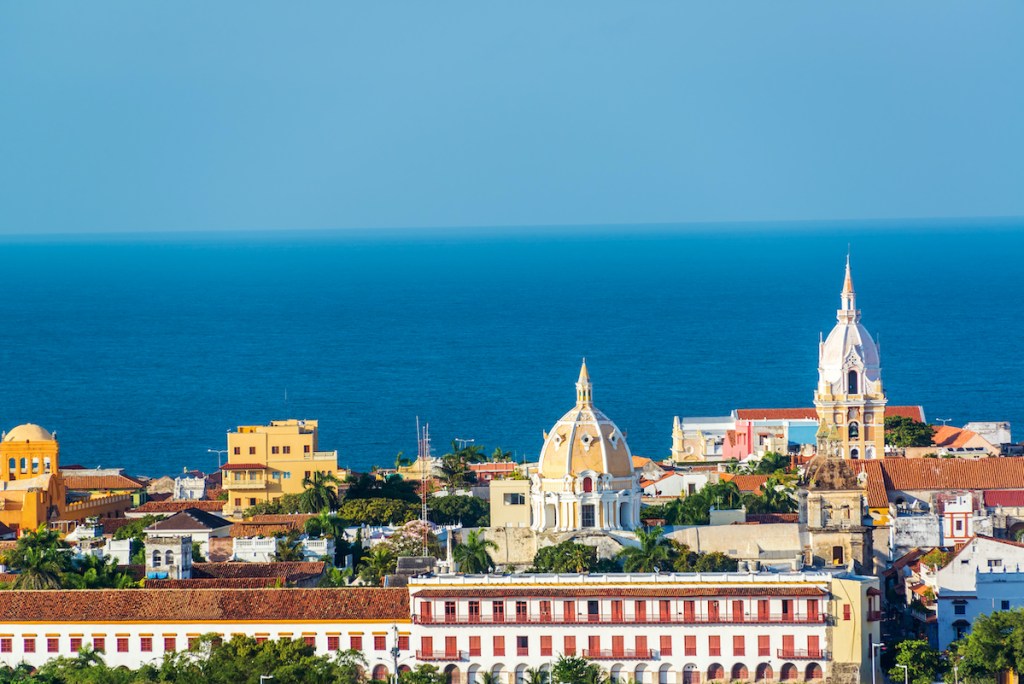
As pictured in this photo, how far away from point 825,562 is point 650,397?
94.1m

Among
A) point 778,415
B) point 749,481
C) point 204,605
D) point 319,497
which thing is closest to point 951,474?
point 749,481

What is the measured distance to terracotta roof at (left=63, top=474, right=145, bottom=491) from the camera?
12544 centimetres

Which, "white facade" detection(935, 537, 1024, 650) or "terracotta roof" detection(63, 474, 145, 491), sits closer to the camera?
"white facade" detection(935, 537, 1024, 650)

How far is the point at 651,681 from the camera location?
260ft

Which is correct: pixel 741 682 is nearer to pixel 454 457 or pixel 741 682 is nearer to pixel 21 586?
pixel 21 586

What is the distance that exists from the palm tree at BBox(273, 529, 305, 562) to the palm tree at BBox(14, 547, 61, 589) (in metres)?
10.2

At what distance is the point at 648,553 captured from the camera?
91.1m

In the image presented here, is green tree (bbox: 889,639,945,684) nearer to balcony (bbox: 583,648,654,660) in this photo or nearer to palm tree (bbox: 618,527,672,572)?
balcony (bbox: 583,648,654,660)

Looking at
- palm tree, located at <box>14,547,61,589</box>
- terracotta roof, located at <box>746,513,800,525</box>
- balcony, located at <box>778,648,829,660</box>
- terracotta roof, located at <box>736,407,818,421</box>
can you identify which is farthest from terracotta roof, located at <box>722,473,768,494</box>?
palm tree, located at <box>14,547,61,589</box>

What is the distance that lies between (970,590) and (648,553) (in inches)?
482

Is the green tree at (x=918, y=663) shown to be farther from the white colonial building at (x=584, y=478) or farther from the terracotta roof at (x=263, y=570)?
the terracotta roof at (x=263, y=570)

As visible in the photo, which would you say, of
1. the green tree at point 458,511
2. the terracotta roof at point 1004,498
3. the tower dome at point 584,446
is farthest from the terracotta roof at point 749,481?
the tower dome at point 584,446

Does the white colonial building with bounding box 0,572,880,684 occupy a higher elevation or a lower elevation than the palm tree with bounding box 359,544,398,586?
lower

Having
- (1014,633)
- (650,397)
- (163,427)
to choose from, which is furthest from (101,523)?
(650,397)
